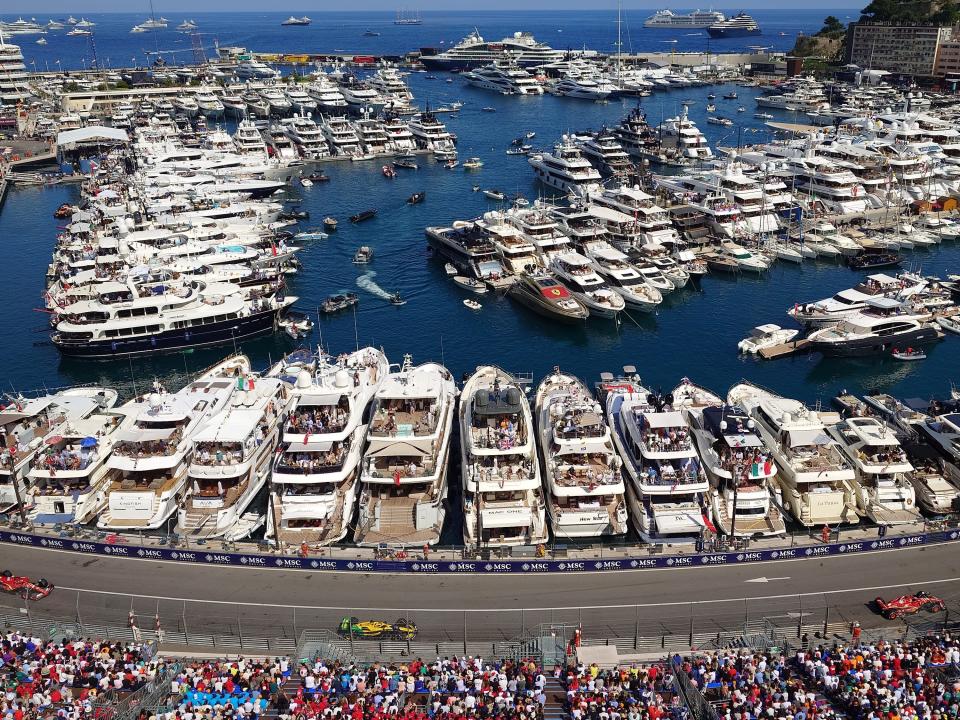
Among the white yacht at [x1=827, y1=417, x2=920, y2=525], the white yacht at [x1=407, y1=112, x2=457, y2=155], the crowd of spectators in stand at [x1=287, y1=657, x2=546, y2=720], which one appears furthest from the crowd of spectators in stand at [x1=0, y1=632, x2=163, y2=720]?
the white yacht at [x1=407, y1=112, x2=457, y2=155]

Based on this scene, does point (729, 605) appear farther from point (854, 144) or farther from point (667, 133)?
point (667, 133)

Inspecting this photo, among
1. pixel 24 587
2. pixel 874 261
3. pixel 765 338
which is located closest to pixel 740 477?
pixel 765 338

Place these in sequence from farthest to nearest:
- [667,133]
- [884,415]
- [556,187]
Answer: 1. [667,133]
2. [556,187]
3. [884,415]

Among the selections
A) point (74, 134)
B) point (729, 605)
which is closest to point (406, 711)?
point (729, 605)

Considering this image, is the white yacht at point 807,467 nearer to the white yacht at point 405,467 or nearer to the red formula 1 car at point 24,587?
the white yacht at point 405,467

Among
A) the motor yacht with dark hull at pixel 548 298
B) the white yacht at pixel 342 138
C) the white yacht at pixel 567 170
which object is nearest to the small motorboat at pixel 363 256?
the motor yacht with dark hull at pixel 548 298

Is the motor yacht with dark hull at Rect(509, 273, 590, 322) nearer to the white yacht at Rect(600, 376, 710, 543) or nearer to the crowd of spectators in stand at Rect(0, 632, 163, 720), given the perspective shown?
the white yacht at Rect(600, 376, 710, 543)
